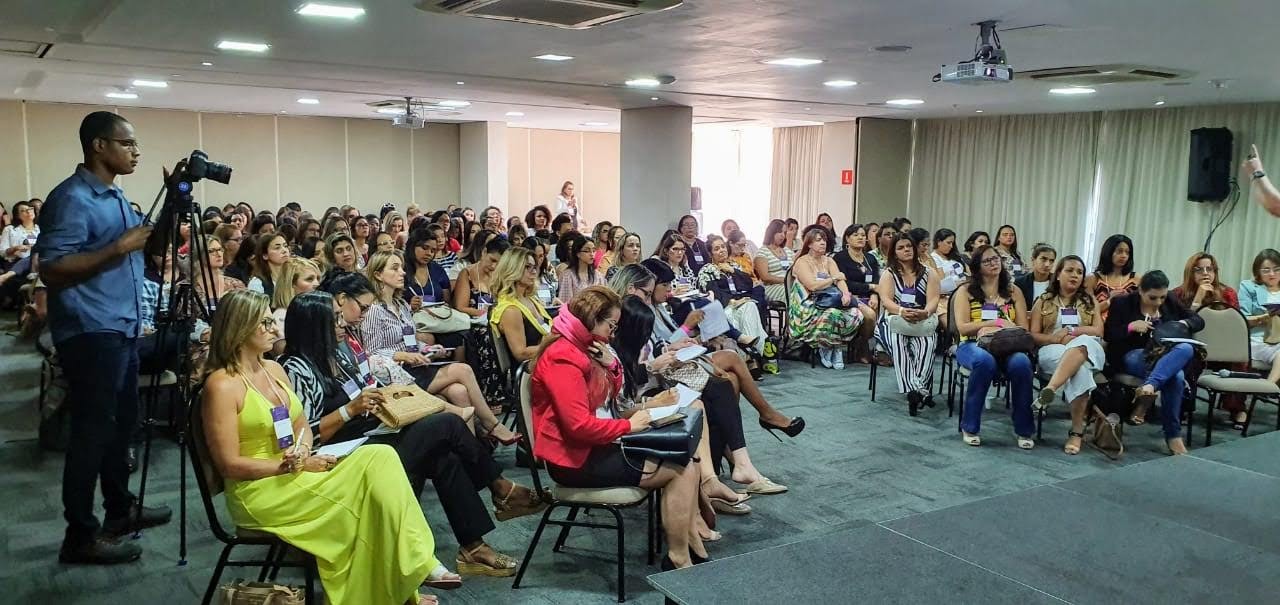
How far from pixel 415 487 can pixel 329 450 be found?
1.46 ft

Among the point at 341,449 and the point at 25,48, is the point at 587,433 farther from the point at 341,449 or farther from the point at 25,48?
the point at 25,48

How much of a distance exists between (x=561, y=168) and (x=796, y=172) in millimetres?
4643

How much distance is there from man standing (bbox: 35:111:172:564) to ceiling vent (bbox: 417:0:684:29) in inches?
65.5

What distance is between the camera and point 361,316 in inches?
173

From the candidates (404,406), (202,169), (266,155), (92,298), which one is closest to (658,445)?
(404,406)

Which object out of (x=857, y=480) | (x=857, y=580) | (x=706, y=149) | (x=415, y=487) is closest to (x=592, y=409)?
(x=415, y=487)

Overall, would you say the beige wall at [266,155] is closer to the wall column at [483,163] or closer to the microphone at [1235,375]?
the wall column at [483,163]

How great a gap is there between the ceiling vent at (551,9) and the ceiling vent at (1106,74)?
149 inches

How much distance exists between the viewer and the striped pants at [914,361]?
6.43 meters

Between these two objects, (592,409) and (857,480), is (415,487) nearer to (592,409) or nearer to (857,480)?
(592,409)

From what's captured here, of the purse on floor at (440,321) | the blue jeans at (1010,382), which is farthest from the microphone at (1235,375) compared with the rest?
the purse on floor at (440,321)

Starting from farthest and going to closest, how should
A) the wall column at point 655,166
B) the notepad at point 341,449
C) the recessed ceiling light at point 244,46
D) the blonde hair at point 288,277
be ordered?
the wall column at point 655,166
the recessed ceiling light at point 244,46
the blonde hair at point 288,277
the notepad at point 341,449

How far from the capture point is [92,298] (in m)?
3.38

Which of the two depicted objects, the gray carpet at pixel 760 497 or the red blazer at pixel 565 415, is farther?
the gray carpet at pixel 760 497
